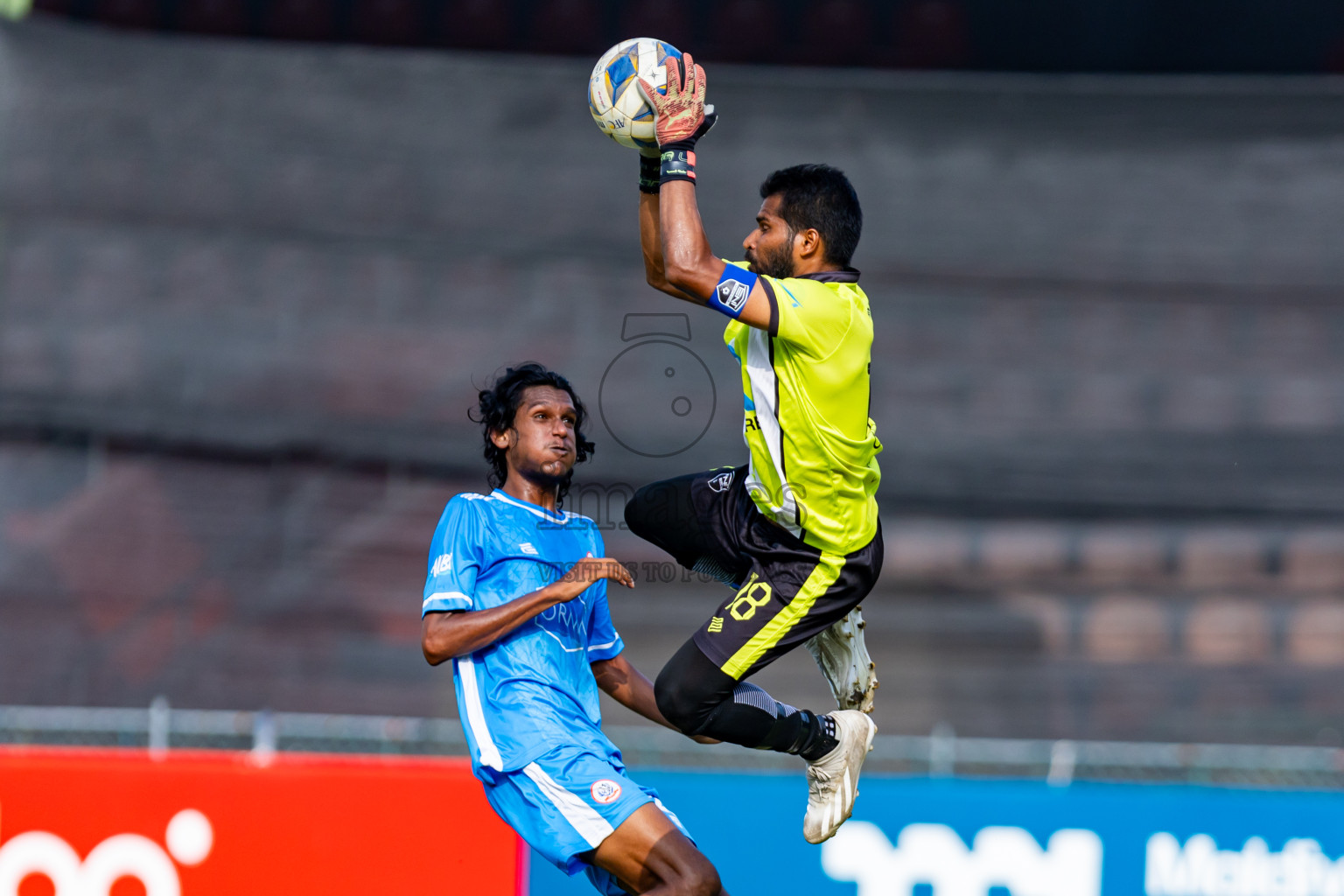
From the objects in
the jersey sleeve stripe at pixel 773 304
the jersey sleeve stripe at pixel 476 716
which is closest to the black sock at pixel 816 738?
the jersey sleeve stripe at pixel 476 716

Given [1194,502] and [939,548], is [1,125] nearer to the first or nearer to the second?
[939,548]

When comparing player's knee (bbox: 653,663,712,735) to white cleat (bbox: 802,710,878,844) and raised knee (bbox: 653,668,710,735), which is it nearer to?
raised knee (bbox: 653,668,710,735)

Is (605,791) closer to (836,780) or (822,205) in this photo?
(836,780)

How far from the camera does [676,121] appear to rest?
3.60m

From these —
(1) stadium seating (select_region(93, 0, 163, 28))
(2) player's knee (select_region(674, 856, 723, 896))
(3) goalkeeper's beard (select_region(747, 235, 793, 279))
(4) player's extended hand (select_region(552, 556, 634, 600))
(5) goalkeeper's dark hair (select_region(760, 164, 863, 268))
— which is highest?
(1) stadium seating (select_region(93, 0, 163, 28))

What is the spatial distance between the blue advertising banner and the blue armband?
9.48 feet

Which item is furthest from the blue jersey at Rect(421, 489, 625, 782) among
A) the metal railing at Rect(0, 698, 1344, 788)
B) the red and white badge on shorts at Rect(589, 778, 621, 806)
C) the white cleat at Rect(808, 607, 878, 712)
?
the metal railing at Rect(0, 698, 1344, 788)

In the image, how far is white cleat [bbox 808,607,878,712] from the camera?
4262 mm

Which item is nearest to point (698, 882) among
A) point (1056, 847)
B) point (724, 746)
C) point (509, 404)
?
point (509, 404)

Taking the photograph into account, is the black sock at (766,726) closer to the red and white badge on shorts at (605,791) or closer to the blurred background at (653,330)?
the red and white badge on shorts at (605,791)

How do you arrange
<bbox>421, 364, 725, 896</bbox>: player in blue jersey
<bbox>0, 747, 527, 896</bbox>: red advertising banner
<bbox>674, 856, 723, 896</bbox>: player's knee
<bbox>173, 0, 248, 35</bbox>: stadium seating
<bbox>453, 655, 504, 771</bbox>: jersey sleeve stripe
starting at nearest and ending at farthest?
<bbox>674, 856, 723, 896</bbox>: player's knee < <bbox>421, 364, 725, 896</bbox>: player in blue jersey < <bbox>453, 655, 504, 771</bbox>: jersey sleeve stripe < <bbox>0, 747, 527, 896</bbox>: red advertising banner < <bbox>173, 0, 248, 35</bbox>: stadium seating

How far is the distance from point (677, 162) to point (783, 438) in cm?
86

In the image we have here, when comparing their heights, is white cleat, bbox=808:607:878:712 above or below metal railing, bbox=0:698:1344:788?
above

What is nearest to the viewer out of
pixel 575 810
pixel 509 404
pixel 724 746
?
→ pixel 575 810
